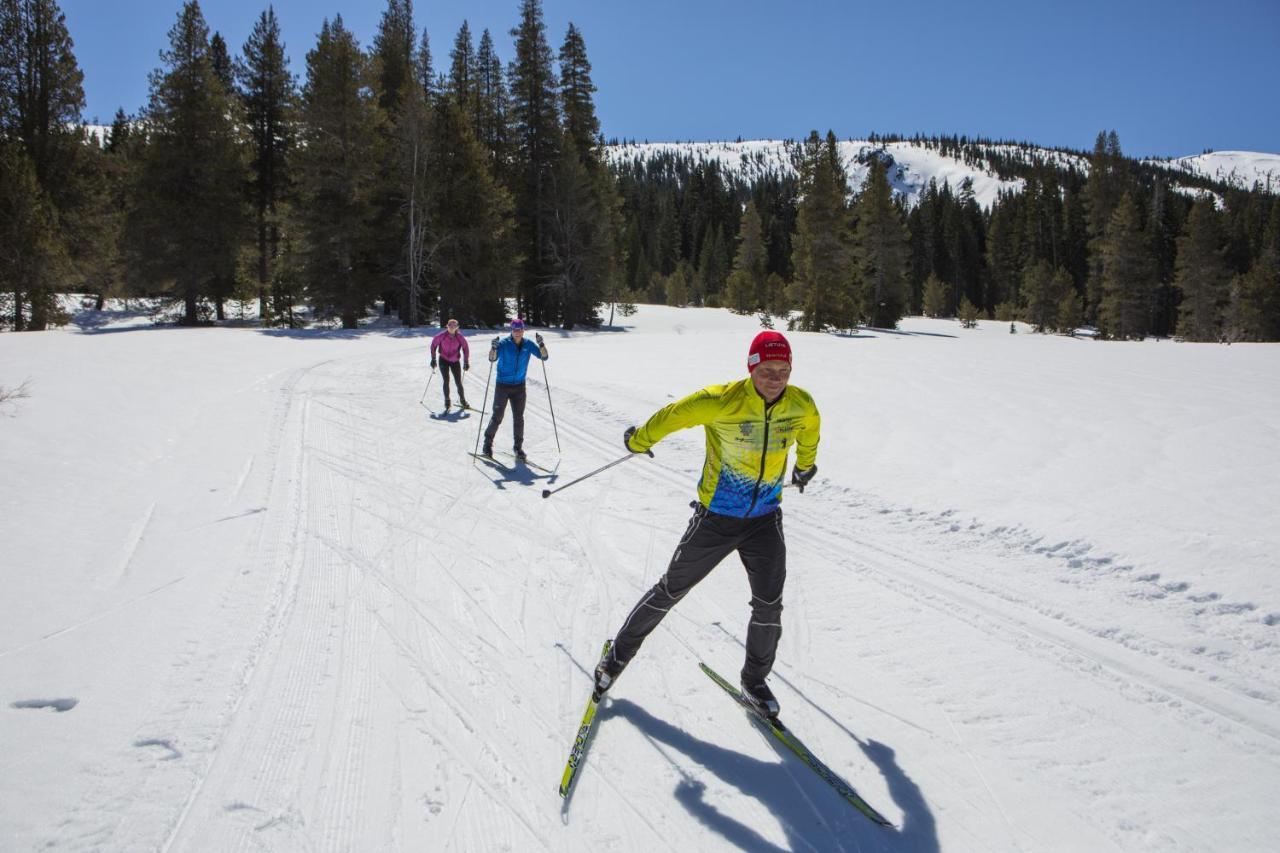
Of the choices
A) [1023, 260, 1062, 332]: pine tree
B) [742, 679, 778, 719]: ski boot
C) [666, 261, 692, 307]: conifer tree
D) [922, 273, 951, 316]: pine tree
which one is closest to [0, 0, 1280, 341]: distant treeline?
[1023, 260, 1062, 332]: pine tree

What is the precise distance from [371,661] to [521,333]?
618 cm

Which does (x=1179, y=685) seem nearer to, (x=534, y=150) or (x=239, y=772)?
(x=239, y=772)

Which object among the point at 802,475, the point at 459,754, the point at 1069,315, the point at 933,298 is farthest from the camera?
the point at 933,298

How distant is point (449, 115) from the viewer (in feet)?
96.4

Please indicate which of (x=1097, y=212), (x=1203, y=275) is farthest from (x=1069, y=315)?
(x=1097, y=212)

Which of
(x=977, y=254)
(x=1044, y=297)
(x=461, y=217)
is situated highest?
(x=977, y=254)

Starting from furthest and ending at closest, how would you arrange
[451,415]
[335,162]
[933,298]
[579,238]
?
1. [933,298]
2. [579,238]
3. [335,162]
4. [451,415]

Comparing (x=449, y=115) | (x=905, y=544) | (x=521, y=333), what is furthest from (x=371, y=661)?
(x=449, y=115)

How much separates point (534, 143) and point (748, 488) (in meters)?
34.8

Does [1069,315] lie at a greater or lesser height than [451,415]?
greater

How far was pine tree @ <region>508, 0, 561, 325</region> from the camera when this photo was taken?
111ft

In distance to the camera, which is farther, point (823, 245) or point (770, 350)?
point (823, 245)

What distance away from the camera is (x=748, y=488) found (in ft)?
12.1

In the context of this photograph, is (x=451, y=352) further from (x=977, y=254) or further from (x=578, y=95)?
(x=977, y=254)
